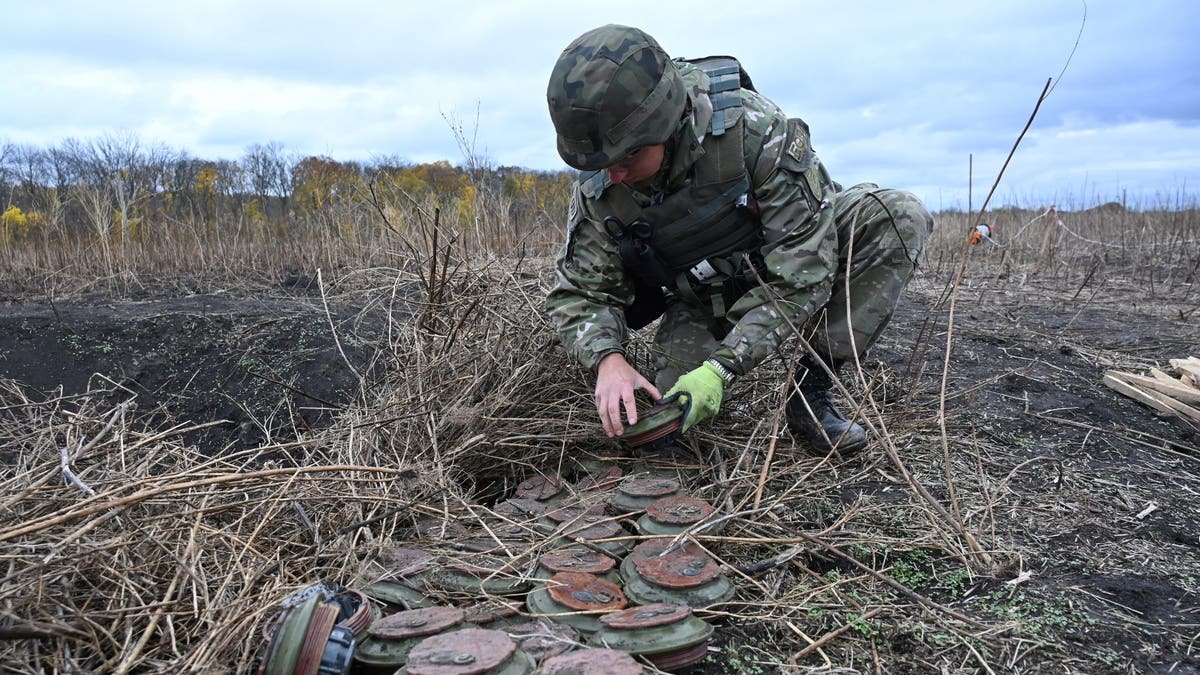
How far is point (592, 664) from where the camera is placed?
1.31 metres

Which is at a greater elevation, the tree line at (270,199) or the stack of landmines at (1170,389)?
the tree line at (270,199)

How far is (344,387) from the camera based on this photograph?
412 cm

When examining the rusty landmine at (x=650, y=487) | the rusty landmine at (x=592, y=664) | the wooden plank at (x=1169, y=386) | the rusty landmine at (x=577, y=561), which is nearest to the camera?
the rusty landmine at (x=592, y=664)

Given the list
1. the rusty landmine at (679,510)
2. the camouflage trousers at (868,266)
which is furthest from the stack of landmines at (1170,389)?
the rusty landmine at (679,510)

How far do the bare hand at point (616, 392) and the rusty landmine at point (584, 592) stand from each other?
0.61 m

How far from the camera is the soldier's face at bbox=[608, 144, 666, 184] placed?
2.40 meters

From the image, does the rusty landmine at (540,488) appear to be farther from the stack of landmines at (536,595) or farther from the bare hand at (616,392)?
the bare hand at (616,392)

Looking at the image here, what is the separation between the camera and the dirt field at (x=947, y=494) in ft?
5.25

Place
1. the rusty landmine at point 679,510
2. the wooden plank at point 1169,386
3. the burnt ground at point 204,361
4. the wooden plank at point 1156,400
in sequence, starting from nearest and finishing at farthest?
the rusty landmine at point 679,510
the wooden plank at point 1156,400
the wooden plank at point 1169,386
the burnt ground at point 204,361

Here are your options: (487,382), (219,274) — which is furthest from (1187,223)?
(219,274)

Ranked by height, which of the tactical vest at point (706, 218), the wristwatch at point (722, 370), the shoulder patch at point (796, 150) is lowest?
the wristwatch at point (722, 370)

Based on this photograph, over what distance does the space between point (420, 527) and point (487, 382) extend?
800 millimetres

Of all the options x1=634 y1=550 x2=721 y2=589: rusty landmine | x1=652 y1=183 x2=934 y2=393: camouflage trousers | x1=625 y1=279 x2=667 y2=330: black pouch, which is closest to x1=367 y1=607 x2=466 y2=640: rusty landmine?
x1=634 y1=550 x2=721 y2=589: rusty landmine

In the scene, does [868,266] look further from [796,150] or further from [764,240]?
[796,150]
